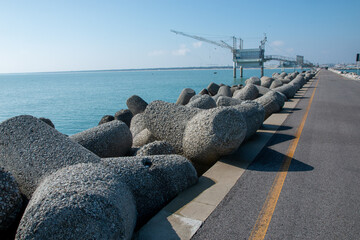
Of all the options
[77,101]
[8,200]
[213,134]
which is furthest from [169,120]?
[77,101]

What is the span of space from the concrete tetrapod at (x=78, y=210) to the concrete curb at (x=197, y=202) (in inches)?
16.3

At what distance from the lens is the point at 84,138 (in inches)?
248

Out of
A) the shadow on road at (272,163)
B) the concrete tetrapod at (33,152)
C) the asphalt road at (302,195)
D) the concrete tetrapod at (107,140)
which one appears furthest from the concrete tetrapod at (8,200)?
the shadow on road at (272,163)

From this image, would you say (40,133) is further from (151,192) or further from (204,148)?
(204,148)

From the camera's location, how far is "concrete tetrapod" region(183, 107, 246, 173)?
560 cm

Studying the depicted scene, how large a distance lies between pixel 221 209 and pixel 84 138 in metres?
3.74

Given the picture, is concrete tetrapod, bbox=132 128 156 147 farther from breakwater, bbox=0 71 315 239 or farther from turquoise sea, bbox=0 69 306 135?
turquoise sea, bbox=0 69 306 135

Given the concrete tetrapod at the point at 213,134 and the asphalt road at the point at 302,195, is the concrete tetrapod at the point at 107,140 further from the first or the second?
the asphalt road at the point at 302,195

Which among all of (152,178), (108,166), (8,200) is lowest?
(152,178)

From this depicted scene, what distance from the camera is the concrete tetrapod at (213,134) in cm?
560

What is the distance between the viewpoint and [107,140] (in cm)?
641

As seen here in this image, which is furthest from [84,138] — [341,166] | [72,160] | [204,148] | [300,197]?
[341,166]

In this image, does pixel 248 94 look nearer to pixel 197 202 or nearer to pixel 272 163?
pixel 272 163

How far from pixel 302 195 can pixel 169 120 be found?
338 cm
